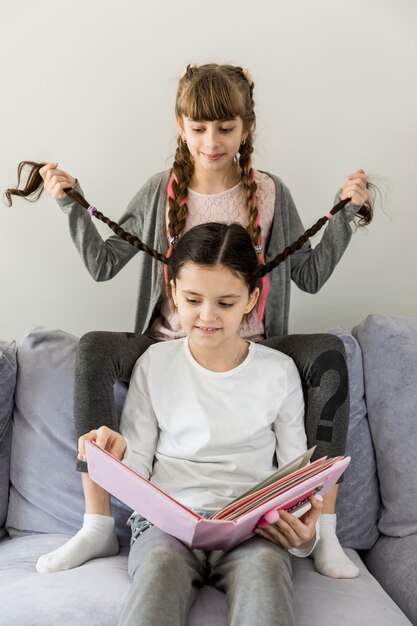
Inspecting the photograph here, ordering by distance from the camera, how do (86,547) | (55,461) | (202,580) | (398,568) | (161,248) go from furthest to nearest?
(161,248) → (55,461) → (398,568) → (86,547) → (202,580)

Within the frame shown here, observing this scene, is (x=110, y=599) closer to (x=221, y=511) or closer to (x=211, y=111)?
(x=221, y=511)

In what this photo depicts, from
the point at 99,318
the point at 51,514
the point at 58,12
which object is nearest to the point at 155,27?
the point at 58,12

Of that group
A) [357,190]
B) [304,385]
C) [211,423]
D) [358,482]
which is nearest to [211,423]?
[211,423]

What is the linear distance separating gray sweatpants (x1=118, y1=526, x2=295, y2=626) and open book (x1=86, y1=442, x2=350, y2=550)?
0.15 feet

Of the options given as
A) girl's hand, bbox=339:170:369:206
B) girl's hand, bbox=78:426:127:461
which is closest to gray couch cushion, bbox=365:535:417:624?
girl's hand, bbox=78:426:127:461

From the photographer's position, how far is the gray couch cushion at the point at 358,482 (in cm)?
190

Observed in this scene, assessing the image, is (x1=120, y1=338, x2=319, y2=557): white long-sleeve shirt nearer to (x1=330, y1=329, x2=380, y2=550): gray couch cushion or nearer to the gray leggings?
the gray leggings

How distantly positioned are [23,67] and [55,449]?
100 centimetres

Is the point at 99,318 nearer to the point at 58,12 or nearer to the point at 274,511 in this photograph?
the point at 58,12

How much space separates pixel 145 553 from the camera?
4.83 feet

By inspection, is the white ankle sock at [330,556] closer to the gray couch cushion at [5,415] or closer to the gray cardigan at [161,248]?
the gray cardigan at [161,248]

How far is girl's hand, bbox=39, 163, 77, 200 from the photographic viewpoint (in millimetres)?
1873

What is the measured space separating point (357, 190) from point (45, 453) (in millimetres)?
953

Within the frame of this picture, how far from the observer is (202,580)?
151 centimetres
